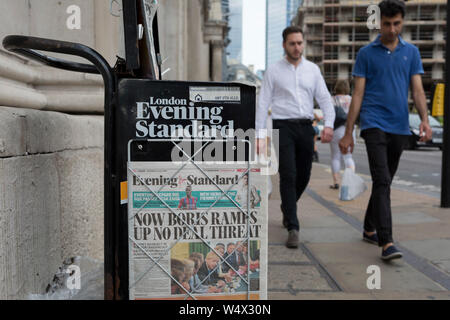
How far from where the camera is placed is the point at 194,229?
1.51 m

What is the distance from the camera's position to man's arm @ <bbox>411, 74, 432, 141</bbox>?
12.4 ft

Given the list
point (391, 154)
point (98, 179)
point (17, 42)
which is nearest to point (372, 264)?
point (391, 154)

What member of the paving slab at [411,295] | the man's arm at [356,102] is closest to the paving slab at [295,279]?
A: the paving slab at [411,295]

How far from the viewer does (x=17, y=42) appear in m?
1.43

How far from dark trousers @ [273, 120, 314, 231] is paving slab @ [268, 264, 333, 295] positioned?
0.74 m

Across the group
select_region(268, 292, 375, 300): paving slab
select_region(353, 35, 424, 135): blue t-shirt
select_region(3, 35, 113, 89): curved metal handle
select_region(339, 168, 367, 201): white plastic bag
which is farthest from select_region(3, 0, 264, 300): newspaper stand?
select_region(339, 168, 367, 201): white plastic bag

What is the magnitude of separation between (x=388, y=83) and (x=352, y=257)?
1.39m

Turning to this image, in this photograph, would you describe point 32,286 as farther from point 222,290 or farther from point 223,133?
point 223,133

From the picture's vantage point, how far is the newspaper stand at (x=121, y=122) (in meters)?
1.43

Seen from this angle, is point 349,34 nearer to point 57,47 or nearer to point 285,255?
point 285,255

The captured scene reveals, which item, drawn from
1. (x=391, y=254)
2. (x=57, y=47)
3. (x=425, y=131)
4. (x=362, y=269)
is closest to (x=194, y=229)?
(x=57, y=47)

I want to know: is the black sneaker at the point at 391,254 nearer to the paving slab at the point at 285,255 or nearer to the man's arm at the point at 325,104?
the paving slab at the point at 285,255

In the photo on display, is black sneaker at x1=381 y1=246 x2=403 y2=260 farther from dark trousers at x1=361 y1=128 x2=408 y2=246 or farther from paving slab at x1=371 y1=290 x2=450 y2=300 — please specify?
paving slab at x1=371 y1=290 x2=450 y2=300

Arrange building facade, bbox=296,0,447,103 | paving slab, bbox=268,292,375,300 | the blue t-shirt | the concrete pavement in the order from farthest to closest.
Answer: building facade, bbox=296,0,447,103 < the blue t-shirt < the concrete pavement < paving slab, bbox=268,292,375,300
